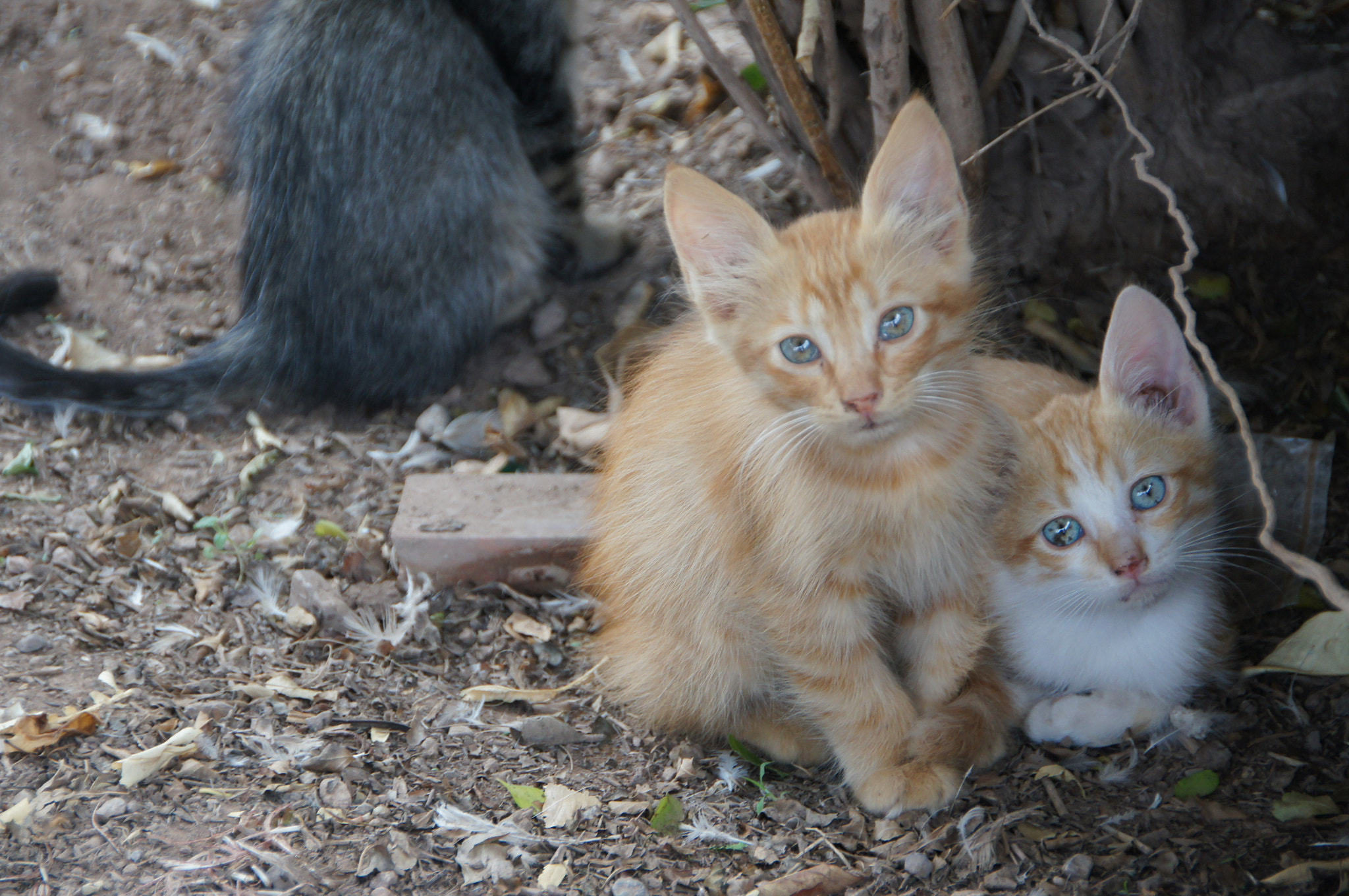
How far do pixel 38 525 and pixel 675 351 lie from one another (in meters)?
1.68

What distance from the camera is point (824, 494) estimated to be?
2.08m

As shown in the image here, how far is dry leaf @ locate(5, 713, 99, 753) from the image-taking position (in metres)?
2.13

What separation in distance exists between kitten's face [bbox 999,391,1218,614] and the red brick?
1.07 meters

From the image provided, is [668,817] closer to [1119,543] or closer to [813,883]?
[813,883]

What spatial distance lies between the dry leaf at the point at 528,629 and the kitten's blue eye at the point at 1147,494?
53.9 inches

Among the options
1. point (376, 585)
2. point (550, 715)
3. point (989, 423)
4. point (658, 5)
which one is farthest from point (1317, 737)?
point (658, 5)

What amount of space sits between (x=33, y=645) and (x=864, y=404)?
185cm

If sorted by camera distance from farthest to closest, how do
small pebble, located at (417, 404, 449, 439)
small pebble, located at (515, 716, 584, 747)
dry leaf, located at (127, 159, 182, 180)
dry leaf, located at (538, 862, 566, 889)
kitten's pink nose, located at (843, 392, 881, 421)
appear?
1. dry leaf, located at (127, 159, 182, 180)
2. small pebble, located at (417, 404, 449, 439)
3. small pebble, located at (515, 716, 584, 747)
4. dry leaf, located at (538, 862, 566, 889)
5. kitten's pink nose, located at (843, 392, 881, 421)

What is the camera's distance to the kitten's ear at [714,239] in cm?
204

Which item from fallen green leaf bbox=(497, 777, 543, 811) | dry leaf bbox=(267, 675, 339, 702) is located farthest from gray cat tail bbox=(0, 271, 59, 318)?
fallen green leaf bbox=(497, 777, 543, 811)

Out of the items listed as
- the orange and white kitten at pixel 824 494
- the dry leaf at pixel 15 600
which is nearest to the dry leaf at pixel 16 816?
the dry leaf at pixel 15 600

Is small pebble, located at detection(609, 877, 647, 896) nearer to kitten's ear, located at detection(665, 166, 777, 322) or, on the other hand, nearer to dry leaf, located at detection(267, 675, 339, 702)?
dry leaf, located at detection(267, 675, 339, 702)

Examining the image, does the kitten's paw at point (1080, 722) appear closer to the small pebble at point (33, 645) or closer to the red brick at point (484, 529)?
the red brick at point (484, 529)

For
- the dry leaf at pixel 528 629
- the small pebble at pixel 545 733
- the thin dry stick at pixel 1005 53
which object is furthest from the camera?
the dry leaf at pixel 528 629
